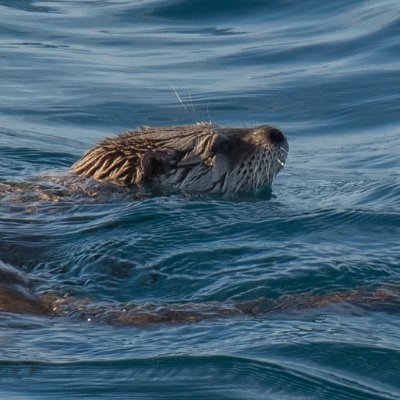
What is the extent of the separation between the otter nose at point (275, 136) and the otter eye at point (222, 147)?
1.16 ft

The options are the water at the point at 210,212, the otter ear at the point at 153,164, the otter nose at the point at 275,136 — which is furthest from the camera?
the otter nose at the point at 275,136

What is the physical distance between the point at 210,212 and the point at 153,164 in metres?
0.95

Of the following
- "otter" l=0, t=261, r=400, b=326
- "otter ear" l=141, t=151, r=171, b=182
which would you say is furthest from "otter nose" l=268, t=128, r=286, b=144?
"otter" l=0, t=261, r=400, b=326

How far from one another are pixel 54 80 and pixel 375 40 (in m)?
4.12

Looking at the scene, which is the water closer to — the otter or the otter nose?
the otter

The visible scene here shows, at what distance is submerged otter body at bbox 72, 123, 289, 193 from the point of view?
35.6 ft

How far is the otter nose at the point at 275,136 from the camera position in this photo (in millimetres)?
10938

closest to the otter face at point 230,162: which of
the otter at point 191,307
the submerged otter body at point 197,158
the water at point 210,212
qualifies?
the submerged otter body at point 197,158

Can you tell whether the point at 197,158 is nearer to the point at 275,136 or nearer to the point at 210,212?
the point at 275,136

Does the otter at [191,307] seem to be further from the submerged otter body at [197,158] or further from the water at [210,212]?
the submerged otter body at [197,158]

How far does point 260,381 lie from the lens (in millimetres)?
6688

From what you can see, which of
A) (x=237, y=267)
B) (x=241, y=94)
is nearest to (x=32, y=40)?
(x=241, y=94)

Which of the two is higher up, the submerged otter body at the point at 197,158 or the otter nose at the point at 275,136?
the otter nose at the point at 275,136

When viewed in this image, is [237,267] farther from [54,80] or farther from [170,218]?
[54,80]
